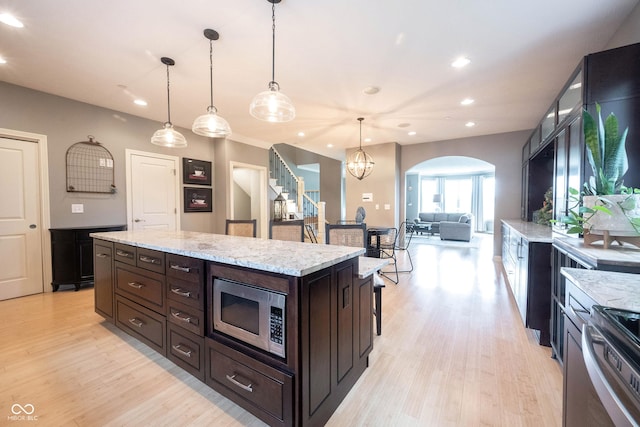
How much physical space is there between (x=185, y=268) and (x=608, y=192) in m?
2.67

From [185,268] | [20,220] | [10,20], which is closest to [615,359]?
[185,268]

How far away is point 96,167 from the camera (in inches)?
154

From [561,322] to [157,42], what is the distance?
4.06m

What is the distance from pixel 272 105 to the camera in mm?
1994

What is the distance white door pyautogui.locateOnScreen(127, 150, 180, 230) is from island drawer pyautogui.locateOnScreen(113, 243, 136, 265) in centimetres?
242

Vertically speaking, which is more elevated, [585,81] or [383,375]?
[585,81]

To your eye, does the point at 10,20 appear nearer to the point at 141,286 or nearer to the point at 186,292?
the point at 141,286

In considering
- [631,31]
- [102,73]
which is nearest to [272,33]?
[102,73]

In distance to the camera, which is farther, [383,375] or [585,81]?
[585,81]

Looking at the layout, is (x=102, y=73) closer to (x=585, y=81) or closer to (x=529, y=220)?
(x=585, y=81)

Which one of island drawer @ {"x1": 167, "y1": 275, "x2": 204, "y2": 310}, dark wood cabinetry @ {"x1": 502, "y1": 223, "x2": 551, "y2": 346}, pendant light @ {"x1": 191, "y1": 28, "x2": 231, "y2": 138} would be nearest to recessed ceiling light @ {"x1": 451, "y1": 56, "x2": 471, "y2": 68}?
dark wood cabinetry @ {"x1": 502, "y1": 223, "x2": 551, "y2": 346}

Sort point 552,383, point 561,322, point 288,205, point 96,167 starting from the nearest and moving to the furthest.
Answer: point 552,383 < point 561,322 < point 96,167 < point 288,205

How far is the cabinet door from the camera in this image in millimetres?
2367

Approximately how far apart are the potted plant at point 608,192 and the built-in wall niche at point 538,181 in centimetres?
323
